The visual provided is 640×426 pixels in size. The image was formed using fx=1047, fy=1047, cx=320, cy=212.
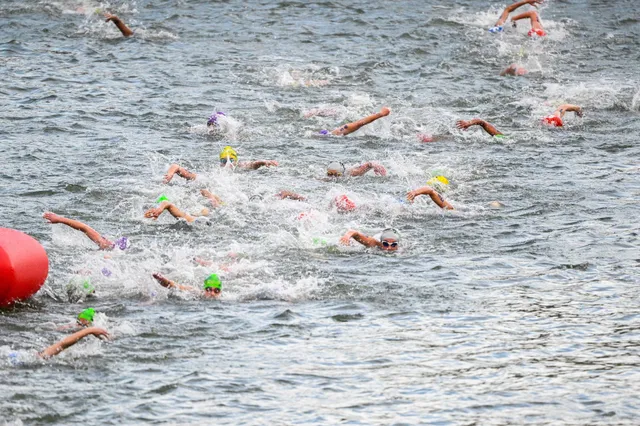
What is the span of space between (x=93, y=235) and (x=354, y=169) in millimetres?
5462

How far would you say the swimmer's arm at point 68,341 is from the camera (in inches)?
426

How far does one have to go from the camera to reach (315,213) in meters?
15.7

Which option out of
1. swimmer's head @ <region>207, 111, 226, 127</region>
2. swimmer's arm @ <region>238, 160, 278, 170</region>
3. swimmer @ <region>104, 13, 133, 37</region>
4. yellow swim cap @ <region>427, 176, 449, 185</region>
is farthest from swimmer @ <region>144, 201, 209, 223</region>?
swimmer @ <region>104, 13, 133, 37</region>

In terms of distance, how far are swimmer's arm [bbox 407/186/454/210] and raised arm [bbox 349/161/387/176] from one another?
78.1 inches

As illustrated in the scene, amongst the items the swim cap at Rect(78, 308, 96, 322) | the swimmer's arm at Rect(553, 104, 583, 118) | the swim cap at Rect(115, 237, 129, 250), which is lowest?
the swim cap at Rect(115, 237, 129, 250)

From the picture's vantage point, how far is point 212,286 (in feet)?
41.9

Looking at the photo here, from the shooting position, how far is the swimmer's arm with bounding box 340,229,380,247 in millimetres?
14414

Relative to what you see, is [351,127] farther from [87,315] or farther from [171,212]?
[87,315]

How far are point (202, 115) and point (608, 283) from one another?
1071 centimetres

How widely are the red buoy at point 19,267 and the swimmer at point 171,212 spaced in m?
2.69

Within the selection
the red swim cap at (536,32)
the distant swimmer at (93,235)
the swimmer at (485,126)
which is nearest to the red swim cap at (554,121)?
the swimmer at (485,126)

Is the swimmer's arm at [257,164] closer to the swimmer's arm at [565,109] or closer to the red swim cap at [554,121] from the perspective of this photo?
the red swim cap at [554,121]

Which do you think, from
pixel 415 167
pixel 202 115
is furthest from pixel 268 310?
pixel 202 115

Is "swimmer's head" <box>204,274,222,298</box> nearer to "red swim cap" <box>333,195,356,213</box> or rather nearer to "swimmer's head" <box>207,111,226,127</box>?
"red swim cap" <box>333,195,356,213</box>
